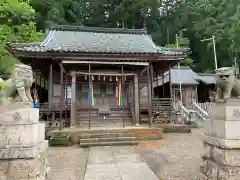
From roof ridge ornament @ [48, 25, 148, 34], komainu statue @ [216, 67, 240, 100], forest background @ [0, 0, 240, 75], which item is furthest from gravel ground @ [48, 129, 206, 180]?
forest background @ [0, 0, 240, 75]

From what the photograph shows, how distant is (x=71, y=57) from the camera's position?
1041cm

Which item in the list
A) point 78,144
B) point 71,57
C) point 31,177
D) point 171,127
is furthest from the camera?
point 171,127

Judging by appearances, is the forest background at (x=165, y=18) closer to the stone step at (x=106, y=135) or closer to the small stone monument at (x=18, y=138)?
the stone step at (x=106, y=135)

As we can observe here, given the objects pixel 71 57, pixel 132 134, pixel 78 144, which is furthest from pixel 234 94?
pixel 71 57

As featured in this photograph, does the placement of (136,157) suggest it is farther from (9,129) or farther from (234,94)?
(9,129)

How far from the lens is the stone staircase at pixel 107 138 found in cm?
841

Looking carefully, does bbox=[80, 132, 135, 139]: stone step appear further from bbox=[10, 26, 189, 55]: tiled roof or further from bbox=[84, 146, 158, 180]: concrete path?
bbox=[10, 26, 189, 55]: tiled roof

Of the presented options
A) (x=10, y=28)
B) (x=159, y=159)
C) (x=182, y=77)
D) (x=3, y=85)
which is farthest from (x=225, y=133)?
(x=182, y=77)

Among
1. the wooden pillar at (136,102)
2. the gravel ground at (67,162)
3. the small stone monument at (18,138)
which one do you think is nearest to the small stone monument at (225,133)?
the gravel ground at (67,162)

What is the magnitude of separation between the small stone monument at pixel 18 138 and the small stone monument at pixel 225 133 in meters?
3.50

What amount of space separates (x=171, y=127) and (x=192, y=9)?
85.4 ft

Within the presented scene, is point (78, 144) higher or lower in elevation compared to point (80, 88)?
lower

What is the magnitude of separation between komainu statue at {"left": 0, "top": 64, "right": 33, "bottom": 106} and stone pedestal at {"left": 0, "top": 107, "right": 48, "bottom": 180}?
1.02 ft

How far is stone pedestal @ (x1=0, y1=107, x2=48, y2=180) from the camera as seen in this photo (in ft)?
12.1
